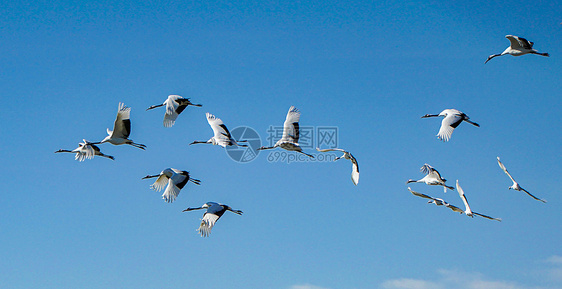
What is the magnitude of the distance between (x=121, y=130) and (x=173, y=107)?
2.59 meters

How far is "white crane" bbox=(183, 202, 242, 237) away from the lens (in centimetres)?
2249

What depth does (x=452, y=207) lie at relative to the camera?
68.8 feet

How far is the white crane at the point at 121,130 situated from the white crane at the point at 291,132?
18.4ft

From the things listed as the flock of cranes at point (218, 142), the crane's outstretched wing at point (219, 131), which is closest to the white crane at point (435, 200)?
the flock of cranes at point (218, 142)

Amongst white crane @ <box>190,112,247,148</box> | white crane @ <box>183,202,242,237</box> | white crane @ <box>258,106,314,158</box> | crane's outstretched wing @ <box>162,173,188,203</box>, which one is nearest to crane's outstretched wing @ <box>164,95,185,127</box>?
white crane @ <box>190,112,247,148</box>

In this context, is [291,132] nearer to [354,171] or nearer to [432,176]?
[354,171]

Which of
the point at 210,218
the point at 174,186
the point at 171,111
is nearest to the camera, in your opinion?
the point at 210,218

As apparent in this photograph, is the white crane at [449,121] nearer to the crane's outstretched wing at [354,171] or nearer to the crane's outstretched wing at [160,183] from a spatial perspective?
the crane's outstretched wing at [354,171]

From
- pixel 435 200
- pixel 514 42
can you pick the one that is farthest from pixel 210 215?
pixel 514 42

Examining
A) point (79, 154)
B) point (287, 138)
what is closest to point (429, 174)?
point (287, 138)

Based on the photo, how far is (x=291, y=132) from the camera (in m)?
21.4

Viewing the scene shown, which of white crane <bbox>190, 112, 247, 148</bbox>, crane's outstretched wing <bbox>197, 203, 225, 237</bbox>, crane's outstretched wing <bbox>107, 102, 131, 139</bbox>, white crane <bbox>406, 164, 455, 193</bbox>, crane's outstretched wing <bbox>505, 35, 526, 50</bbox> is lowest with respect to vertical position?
crane's outstretched wing <bbox>197, 203, 225, 237</bbox>

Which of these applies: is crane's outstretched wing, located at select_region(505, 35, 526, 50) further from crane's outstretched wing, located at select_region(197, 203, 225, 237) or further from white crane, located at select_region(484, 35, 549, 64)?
crane's outstretched wing, located at select_region(197, 203, 225, 237)

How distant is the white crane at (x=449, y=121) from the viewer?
22297 mm
